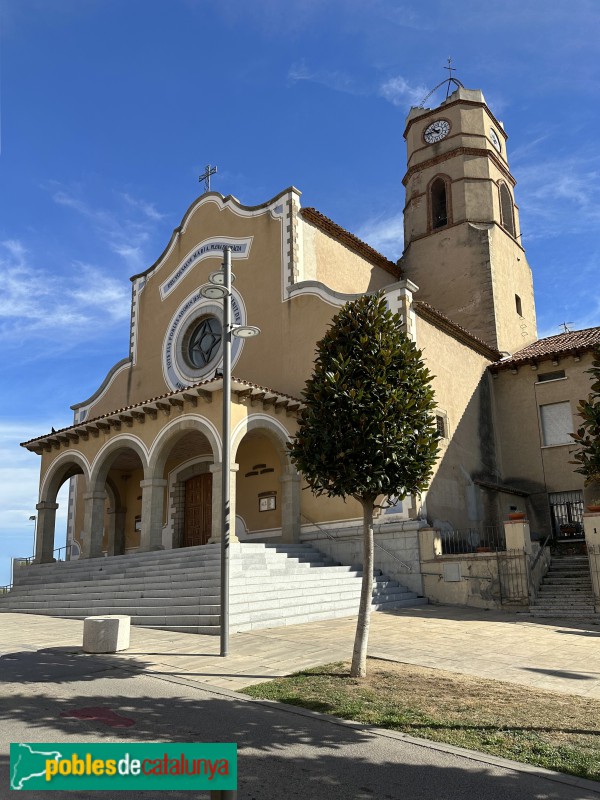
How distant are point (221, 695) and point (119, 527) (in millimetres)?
18905

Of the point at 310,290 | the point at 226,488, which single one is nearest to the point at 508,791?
the point at 226,488

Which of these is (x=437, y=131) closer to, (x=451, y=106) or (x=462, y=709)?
(x=451, y=106)

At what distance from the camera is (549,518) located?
2200 cm

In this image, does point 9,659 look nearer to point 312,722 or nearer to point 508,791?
point 312,722

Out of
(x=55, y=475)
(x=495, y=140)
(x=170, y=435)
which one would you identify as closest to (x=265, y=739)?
(x=170, y=435)

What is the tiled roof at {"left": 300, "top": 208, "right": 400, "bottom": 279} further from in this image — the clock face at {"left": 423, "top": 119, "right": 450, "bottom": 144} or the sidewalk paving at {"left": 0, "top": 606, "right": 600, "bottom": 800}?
the sidewalk paving at {"left": 0, "top": 606, "right": 600, "bottom": 800}

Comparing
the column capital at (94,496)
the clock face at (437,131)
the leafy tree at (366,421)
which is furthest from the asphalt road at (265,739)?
the clock face at (437,131)

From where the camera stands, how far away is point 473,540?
19531 mm

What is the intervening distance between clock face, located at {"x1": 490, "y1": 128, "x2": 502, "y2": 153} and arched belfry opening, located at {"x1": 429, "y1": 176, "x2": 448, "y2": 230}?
→ 117 inches

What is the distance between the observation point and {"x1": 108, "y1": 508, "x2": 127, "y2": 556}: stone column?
25172 millimetres

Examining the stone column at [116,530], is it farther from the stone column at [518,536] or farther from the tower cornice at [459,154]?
the tower cornice at [459,154]

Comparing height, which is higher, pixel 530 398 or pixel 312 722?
pixel 530 398
